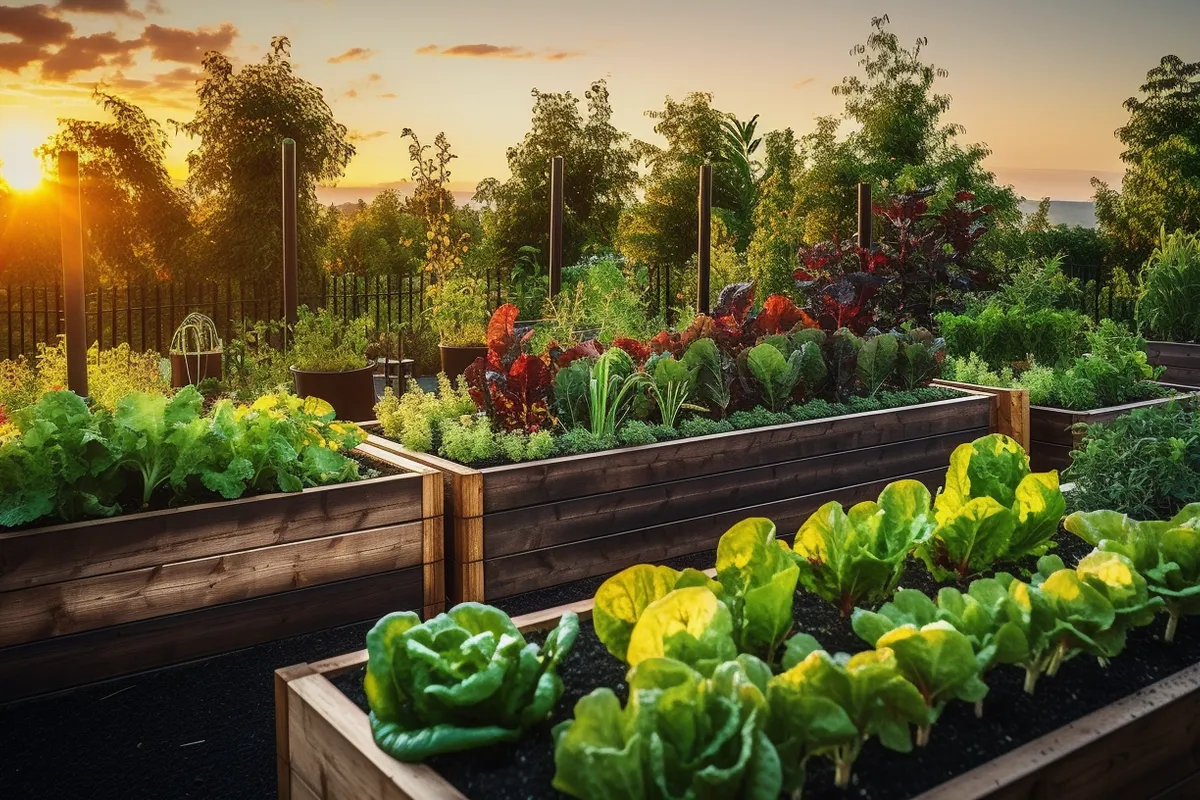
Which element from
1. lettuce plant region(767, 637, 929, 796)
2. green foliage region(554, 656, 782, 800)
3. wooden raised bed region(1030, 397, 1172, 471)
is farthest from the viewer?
wooden raised bed region(1030, 397, 1172, 471)

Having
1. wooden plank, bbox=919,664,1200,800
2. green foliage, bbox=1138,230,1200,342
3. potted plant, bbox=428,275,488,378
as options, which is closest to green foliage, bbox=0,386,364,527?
wooden plank, bbox=919,664,1200,800

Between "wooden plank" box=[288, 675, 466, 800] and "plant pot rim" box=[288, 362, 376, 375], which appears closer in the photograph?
"wooden plank" box=[288, 675, 466, 800]

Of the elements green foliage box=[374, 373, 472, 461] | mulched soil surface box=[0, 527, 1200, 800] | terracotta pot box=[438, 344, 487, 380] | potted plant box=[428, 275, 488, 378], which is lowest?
mulched soil surface box=[0, 527, 1200, 800]

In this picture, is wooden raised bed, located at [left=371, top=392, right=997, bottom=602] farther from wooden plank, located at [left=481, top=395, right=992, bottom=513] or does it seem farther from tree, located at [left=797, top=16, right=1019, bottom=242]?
tree, located at [left=797, top=16, right=1019, bottom=242]

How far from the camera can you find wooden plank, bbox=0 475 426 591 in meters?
2.90

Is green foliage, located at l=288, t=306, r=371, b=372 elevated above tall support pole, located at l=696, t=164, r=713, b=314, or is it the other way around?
tall support pole, located at l=696, t=164, r=713, b=314

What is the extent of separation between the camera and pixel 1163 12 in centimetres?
2473

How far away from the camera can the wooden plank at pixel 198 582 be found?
293 centimetres

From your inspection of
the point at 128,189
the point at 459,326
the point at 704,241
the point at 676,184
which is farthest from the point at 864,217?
the point at 676,184

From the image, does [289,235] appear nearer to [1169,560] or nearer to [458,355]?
[458,355]

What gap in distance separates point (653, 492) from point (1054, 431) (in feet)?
9.16

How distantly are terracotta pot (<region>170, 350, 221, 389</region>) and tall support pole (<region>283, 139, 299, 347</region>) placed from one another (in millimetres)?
436

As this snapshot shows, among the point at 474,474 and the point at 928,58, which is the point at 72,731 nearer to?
the point at 474,474

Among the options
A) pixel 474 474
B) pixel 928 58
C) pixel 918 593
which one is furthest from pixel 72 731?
pixel 928 58
